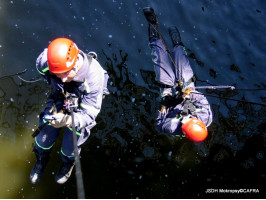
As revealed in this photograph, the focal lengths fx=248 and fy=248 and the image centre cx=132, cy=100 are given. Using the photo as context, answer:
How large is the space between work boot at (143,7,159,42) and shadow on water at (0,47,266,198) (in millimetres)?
887

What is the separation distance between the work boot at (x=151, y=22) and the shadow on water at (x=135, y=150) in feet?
2.91

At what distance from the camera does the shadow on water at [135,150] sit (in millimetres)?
5977

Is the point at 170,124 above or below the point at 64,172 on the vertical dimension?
→ above

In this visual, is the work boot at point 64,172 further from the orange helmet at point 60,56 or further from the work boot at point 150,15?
the work boot at point 150,15

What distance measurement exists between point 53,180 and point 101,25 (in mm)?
4069

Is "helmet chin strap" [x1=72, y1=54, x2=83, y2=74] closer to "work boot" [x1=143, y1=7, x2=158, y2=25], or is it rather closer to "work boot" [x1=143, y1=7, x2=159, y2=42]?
"work boot" [x1=143, y1=7, x2=159, y2=42]

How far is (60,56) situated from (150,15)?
3.52 metres

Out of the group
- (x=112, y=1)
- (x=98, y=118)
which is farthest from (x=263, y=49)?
(x=98, y=118)

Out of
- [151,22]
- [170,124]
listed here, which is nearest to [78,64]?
[170,124]

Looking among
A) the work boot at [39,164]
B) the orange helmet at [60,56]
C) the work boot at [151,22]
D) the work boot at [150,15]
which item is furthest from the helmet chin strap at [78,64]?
the work boot at [150,15]

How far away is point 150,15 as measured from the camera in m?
6.48

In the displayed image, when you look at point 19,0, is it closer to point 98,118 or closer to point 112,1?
point 112,1

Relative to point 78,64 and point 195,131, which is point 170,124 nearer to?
point 195,131

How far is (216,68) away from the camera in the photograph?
6746 mm
